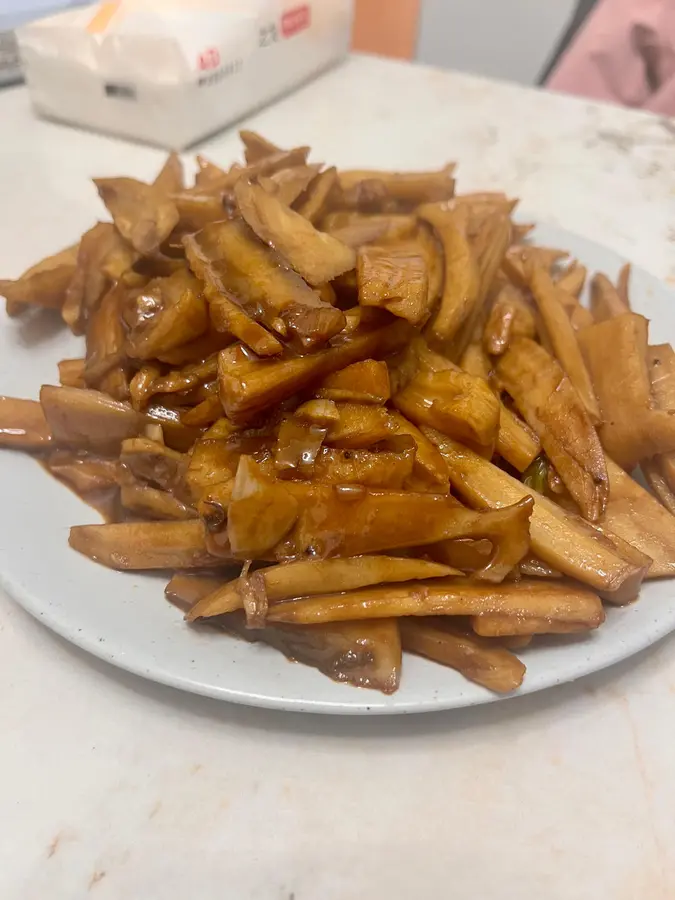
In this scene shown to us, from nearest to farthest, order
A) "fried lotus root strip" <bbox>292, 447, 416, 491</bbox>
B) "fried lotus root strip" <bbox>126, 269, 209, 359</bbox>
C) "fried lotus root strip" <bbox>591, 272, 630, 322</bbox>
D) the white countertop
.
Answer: the white countertop
"fried lotus root strip" <bbox>292, 447, 416, 491</bbox>
"fried lotus root strip" <bbox>126, 269, 209, 359</bbox>
"fried lotus root strip" <bbox>591, 272, 630, 322</bbox>

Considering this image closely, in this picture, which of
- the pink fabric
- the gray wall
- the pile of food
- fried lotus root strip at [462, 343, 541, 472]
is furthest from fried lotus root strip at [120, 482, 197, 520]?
the gray wall

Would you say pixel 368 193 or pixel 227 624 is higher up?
pixel 368 193

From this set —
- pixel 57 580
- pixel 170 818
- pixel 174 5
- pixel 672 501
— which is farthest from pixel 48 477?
pixel 174 5

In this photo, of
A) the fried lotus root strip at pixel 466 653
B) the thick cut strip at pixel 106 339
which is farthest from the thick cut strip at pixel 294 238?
the fried lotus root strip at pixel 466 653

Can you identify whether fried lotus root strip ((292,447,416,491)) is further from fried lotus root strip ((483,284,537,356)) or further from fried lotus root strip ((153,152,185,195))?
fried lotus root strip ((153,152,185,195))

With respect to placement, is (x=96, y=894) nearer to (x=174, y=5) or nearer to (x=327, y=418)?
(x=327, y=418)

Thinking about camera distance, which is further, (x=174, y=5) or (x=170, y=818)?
(x=174, y=5)

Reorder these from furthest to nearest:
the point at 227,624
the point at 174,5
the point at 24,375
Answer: the point at 174,5
the point at 24,375
the point at 227,624
